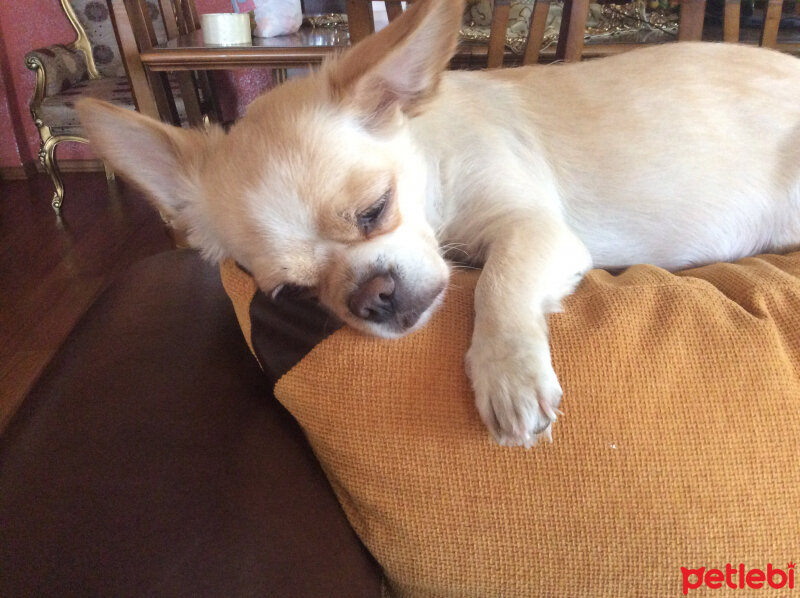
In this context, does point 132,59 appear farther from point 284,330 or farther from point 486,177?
point 284,330

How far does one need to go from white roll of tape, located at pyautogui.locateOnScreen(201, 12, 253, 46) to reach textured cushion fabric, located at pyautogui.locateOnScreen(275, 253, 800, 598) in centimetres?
193

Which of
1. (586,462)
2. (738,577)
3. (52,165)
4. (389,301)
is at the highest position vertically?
(389,301)

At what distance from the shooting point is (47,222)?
12.3 ft

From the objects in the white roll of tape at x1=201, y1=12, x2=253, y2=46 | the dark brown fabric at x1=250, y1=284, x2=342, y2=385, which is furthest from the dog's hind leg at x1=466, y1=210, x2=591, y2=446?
the white roll of tape at x1=201, y1=12, x2=253, y2=46

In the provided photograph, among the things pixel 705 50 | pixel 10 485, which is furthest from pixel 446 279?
pixel 705 50

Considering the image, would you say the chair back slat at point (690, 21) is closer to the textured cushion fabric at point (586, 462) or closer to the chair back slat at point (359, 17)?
the chair back slat at point (359, 17)

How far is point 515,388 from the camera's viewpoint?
77 centimetres

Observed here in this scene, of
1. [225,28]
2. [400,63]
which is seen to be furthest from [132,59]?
[400,63]

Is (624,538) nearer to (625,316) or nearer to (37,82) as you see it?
(625,316)

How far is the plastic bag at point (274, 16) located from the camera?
254 cm

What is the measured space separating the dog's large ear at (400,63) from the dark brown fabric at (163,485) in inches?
20.7

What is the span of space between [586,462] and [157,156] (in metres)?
0.98

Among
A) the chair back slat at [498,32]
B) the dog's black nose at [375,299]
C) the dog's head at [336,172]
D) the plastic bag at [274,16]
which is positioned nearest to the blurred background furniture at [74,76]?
the plastic bag at [274,16]

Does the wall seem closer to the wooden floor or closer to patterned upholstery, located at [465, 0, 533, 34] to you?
the wooden floor
